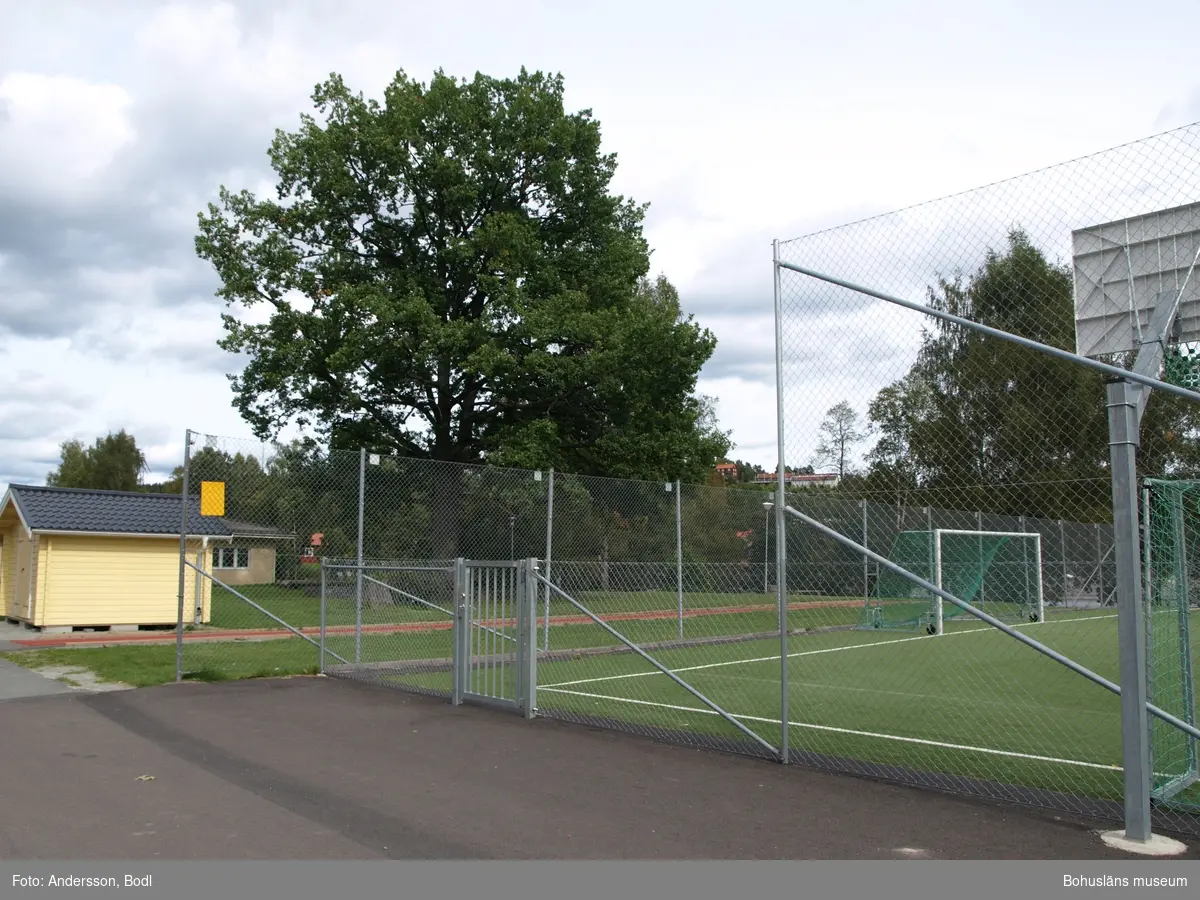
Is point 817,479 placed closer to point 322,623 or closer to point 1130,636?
point 1130,636

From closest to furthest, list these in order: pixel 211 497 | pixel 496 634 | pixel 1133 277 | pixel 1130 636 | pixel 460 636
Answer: pixel 1130 636 < pixel 1133 277 < pixel 496 634 < pixel 460 636 < pixel 211 497

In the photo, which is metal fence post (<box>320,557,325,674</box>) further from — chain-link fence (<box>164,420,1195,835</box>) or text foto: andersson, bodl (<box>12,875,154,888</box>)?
text foto: andersson, bodl (<box>12,875,154,888</box>)

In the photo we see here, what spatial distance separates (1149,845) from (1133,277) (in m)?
3.44

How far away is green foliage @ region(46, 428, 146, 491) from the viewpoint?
68625 mm

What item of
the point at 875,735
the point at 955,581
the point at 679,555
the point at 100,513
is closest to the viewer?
the point at 875,735

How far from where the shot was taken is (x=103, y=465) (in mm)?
69500

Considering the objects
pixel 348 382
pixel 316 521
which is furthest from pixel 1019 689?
pixel 348 382

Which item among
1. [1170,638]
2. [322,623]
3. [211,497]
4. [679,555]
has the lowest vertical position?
[322,623]

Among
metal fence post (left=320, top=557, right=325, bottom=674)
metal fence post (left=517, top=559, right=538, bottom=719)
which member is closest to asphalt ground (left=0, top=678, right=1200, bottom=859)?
metal fence post (left=517, top=559, right=538, bottom=719)

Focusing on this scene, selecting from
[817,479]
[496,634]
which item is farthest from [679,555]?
[817,479]

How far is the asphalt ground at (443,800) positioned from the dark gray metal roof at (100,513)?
42.6 ft

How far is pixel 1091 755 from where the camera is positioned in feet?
26.3

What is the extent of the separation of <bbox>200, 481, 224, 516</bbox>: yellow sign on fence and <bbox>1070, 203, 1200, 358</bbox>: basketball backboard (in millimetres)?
10209

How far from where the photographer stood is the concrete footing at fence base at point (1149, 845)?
5.17 m
